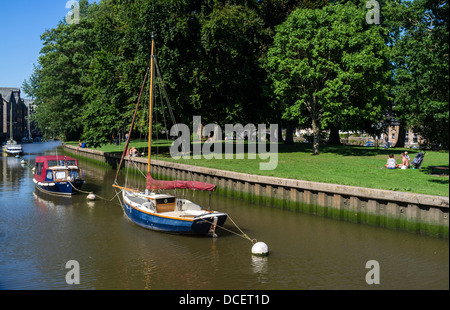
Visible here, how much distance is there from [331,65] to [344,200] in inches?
776

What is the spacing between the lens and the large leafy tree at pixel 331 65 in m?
39.5

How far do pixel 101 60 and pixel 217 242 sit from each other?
118ft

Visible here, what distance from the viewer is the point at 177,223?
2041 cm

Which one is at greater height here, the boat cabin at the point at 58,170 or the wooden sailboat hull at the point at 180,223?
the boat cabin at the point at 58,170

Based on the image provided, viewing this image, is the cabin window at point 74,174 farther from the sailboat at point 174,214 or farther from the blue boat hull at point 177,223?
the blue boat hull at point 177,223

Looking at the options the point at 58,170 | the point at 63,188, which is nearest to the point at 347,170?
the point at 63,188

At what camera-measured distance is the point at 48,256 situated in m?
18.1

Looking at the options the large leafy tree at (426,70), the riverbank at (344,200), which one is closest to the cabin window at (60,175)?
the riverbank at (344,200)

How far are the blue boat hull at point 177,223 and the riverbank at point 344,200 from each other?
7168mm

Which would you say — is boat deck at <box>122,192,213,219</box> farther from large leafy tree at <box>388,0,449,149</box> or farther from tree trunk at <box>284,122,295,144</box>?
tree trunk at <box>284,122,295,144</box>

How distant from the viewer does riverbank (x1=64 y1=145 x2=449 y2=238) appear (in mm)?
19578

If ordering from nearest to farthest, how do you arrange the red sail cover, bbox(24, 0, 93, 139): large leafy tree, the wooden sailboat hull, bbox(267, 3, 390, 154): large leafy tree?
1. the wooden sailboat hull
2. the red sail cover
3. bbox(267, 3, 390, 154): large leafy tree
4. bbox(24, 0, 93, 139): large leafy tree

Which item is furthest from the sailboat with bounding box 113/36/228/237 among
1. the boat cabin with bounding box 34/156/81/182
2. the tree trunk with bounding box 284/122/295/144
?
the tree trunk with bounding box 284/122/295/144

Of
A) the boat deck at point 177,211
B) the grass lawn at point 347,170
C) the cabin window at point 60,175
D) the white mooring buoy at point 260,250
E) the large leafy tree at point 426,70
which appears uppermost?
the large leafy tree at point 426,70
